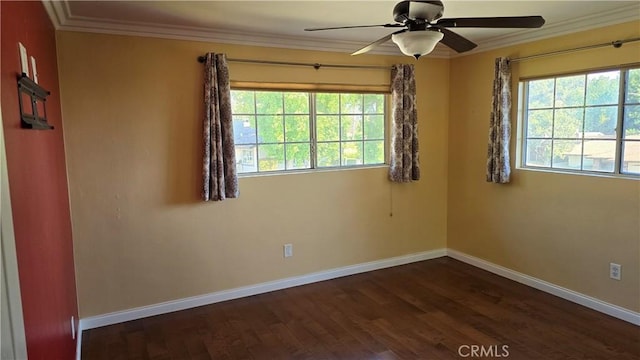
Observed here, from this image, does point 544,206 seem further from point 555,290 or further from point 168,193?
point 168,193

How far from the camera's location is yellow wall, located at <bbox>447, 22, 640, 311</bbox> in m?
3.24

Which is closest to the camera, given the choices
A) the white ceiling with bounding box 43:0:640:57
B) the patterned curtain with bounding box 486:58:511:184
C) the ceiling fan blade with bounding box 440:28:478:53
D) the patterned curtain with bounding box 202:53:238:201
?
the ceiling fan blade with bounding box 440:28:478:53

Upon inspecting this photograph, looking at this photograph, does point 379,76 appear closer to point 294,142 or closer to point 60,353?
point 294,142

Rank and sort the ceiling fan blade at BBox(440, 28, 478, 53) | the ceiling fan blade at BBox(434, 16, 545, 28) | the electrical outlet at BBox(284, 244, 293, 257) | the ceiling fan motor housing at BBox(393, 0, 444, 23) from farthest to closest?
the electrical outlet at BBox(284, 244, 293, 257)
the ceiling fan blade at BBox(440, 28, 478, 53)
the ceiling fan blade at BBox(434, 16, 545, 28)
the ceiling fan motor housing at BBox(393, 0, 444, 23)

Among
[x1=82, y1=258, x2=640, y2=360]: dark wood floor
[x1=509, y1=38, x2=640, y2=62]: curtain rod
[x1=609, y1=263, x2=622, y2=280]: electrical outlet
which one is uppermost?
[x1=509, y1=38, x2=640, y2=62]: curtain rod

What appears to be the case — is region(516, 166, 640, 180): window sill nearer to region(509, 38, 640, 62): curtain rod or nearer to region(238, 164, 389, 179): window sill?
region(509, 38, 640, 62): curtain rod

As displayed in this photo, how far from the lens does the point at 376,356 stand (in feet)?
9.32

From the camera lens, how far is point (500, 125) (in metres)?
3.96

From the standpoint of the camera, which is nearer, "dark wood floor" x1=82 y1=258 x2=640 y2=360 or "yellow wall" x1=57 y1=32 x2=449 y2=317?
"dark wood floor" x1=82 y1=258 x2=640 y2=360

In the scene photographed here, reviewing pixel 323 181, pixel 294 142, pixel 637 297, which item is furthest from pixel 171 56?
pixel 637 297

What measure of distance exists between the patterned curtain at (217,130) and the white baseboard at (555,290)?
276 centimetres

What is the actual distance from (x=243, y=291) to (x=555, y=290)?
2.77 meters

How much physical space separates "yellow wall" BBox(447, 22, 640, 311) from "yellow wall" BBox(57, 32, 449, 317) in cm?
100

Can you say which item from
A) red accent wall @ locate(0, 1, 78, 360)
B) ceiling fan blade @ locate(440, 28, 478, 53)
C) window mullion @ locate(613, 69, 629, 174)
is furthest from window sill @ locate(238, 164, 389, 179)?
window mullion @ locate(613, 69, 629, 174)
